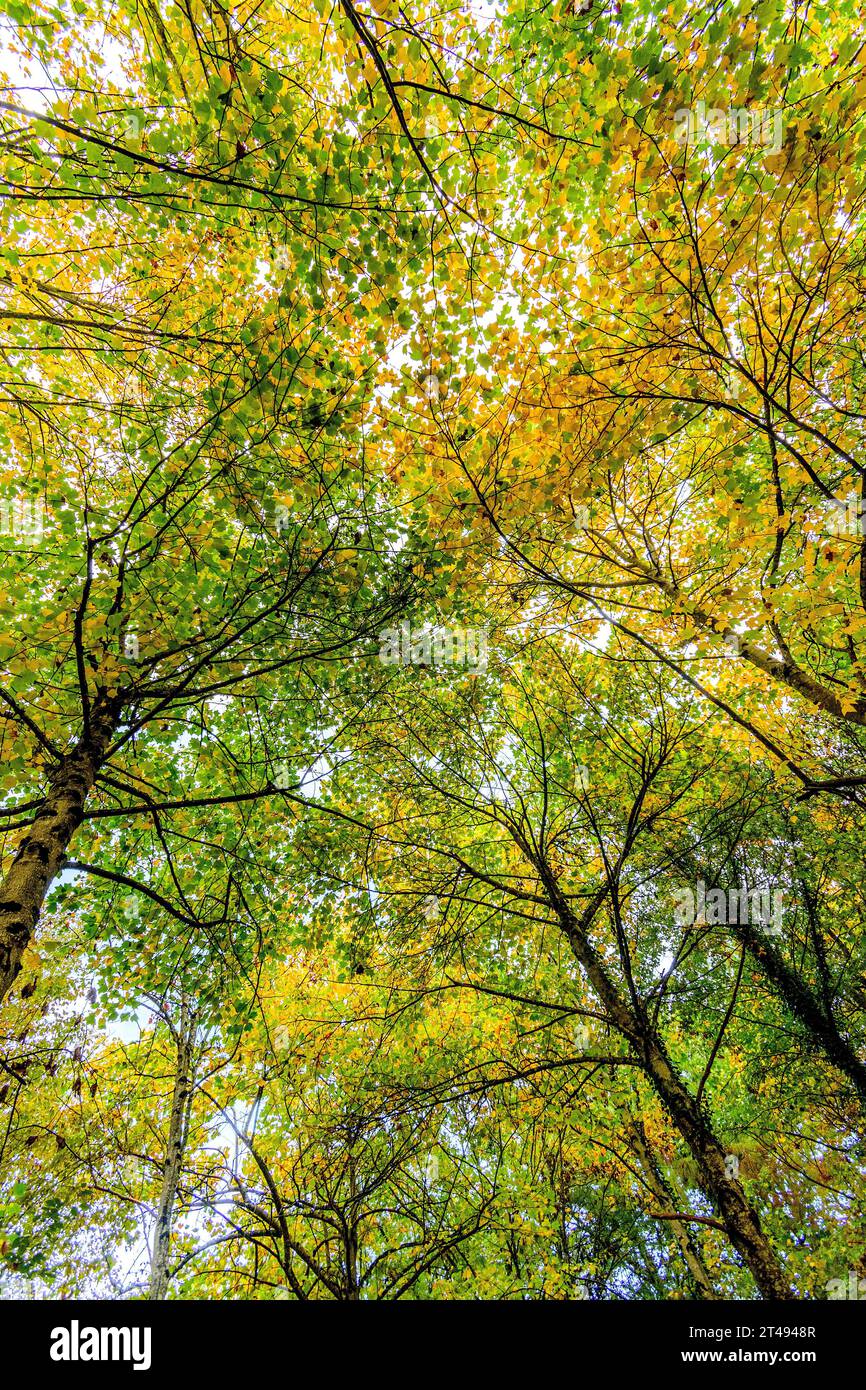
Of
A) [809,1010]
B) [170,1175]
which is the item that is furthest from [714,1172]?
[809,1010]

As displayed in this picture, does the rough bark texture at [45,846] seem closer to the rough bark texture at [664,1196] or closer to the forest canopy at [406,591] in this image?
the forest canopy at [406,591]

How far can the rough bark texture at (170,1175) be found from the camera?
552 centimetres

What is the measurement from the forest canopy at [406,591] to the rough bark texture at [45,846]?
3 cm

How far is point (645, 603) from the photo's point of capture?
7.91m

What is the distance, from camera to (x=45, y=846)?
301cm

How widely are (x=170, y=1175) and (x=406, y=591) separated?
22.2ft

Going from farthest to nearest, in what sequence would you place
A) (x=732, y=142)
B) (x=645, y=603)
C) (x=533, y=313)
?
(x=645, y=603)
(x=533, y=313)
(x=732, y=142)

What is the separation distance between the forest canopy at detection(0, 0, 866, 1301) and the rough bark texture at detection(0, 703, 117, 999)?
0.09ft

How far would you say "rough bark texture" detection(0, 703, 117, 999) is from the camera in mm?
2617

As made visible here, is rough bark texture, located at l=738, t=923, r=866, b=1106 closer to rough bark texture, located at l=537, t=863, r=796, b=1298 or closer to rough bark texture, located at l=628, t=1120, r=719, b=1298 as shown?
rough bark texture, located at l=628, t=1120, r=719, b=1298

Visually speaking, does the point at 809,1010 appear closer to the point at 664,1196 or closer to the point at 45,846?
the point at 664,1196

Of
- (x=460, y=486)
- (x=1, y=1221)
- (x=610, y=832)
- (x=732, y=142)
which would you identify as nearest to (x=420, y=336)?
(x=460, y=486)
